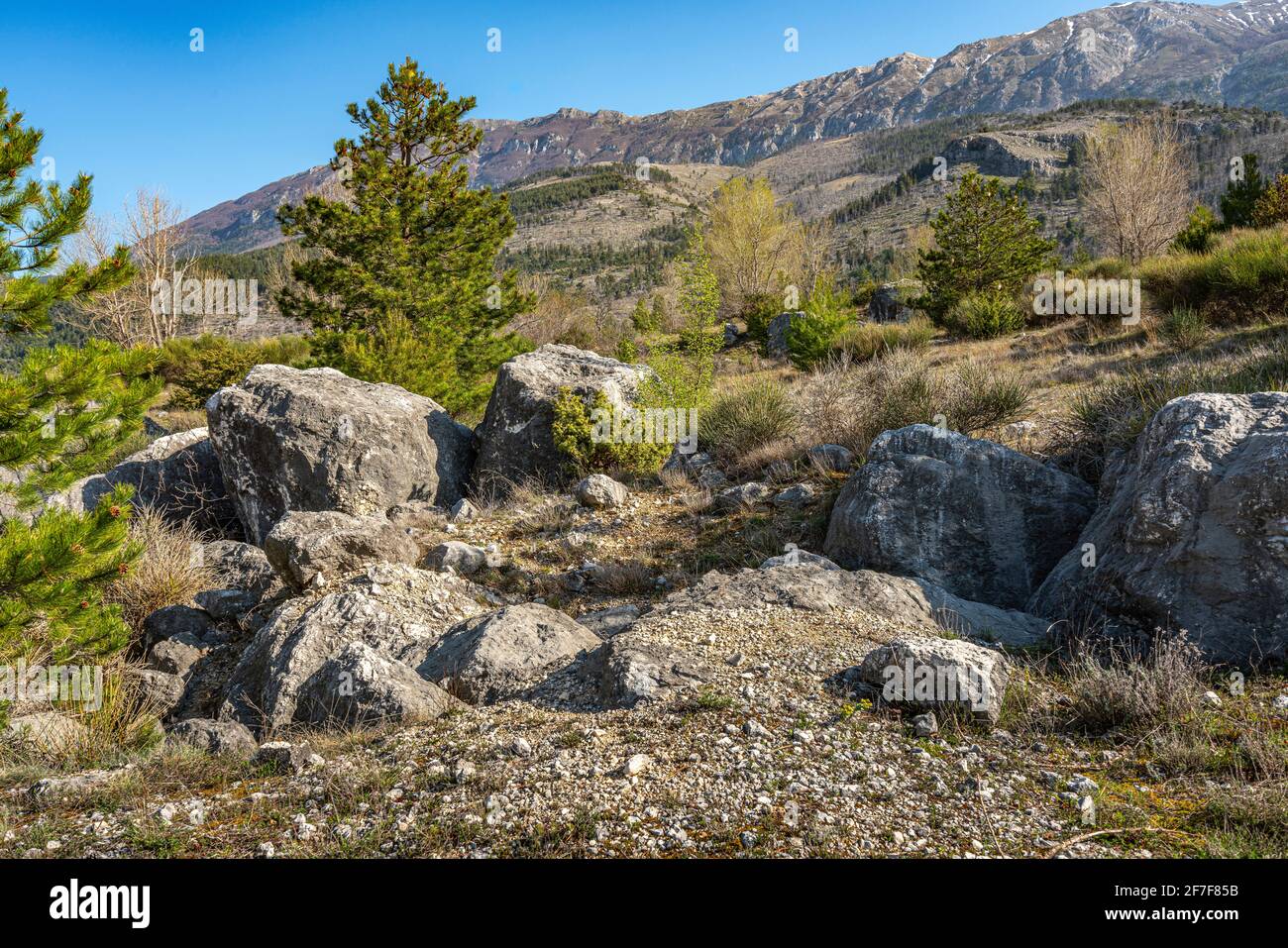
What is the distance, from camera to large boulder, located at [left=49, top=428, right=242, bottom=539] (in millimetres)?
8484

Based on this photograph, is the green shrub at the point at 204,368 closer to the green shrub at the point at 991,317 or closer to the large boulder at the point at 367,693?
the large boulder at the point at 367,693

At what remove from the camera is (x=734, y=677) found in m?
3.57

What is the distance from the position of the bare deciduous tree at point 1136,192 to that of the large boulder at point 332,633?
84.8ft

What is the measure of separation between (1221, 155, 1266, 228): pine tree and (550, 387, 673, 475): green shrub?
20362 millimetres

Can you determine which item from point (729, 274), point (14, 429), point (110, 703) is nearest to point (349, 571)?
point (110, 703)

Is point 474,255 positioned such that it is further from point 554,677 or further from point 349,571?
point 554,677

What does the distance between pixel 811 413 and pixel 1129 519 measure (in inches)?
177

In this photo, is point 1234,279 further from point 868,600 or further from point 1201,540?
point 868,600

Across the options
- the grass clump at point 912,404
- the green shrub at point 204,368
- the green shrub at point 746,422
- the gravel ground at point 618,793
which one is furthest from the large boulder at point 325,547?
the green shrub at point 204,368

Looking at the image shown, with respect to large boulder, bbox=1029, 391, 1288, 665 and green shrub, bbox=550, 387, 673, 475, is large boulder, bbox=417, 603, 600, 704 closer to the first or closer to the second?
large boulder, bbox=1029, 391, 1288, 665

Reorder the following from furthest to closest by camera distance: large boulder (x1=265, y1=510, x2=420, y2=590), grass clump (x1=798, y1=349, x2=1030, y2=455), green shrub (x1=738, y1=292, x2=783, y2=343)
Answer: green shrub (x1=738, y1=292, x2=783, y2=343), grass clump (x1=798, y1=349, x2=1030, y2=455), large boulder (x1=265, y1=510, x2=420, y2=590)

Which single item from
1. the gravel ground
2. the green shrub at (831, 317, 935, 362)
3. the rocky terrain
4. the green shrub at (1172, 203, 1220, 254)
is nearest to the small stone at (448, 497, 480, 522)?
the rocky terrain

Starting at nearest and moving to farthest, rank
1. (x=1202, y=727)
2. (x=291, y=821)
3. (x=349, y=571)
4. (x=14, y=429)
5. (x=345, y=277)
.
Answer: (x=291, y=821)
(x=1202, y=727)
(x=14, y=429)
(x=349, y=571)
(x=345, y=277)

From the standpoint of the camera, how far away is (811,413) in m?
8.44
